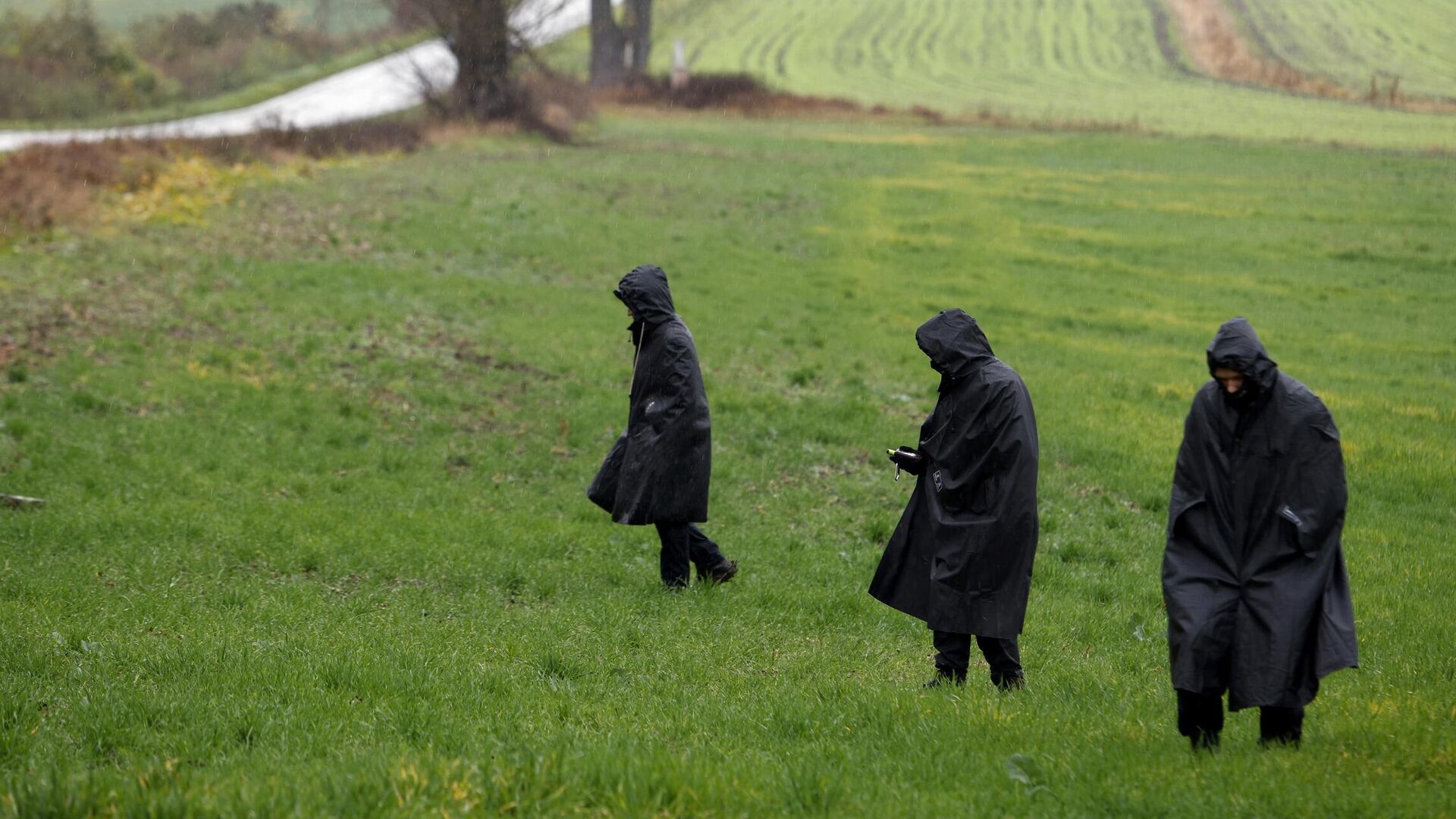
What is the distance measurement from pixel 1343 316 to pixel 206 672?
20.7m

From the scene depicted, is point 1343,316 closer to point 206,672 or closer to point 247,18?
point 206,672

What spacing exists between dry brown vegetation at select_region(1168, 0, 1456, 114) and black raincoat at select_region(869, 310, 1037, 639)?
155 ft

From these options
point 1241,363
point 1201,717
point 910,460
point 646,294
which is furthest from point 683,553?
point 1241,363

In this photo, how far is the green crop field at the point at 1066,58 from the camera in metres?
48.8

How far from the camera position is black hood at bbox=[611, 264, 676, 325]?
9.93 meters

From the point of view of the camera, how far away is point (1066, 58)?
226 feet

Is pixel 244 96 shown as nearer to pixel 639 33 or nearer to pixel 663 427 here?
pixel 639 33

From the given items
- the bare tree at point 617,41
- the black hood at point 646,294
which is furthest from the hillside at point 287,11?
the black hood at point 646,294

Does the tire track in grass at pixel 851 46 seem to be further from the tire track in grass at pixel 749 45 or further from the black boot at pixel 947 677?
the black boot at pixel 947 677

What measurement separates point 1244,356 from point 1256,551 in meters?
0.93

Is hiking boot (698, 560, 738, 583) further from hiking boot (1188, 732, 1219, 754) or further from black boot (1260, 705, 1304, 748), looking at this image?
black boot (1260, 705, 1304, 748)

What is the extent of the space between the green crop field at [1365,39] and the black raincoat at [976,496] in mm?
50847

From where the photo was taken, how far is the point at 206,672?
23.9 feet

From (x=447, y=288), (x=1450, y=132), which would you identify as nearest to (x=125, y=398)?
(x=447, y=288)
